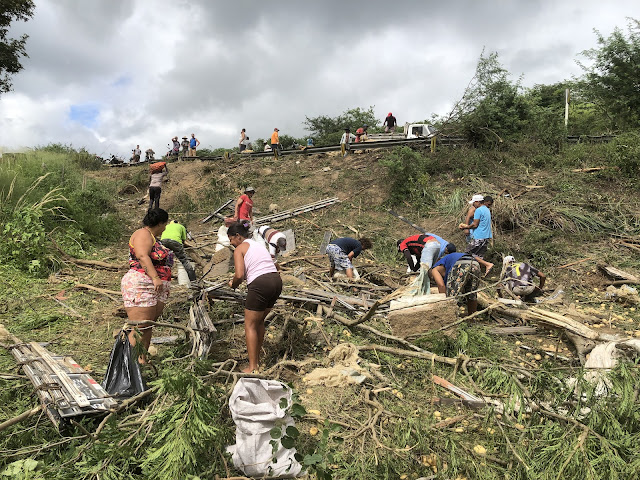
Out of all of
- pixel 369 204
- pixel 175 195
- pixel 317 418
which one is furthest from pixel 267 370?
pixel 175 195

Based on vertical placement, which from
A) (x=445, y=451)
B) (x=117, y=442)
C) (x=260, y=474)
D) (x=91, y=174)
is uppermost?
(x=91, y=174)

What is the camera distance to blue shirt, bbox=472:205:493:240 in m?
7.27

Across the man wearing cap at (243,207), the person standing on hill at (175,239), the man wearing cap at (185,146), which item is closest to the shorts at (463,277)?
the person standing on hill at (175,239)

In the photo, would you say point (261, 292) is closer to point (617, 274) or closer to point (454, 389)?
point (454, 389)

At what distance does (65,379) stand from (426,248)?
481cm

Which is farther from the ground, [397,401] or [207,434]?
[207,434]

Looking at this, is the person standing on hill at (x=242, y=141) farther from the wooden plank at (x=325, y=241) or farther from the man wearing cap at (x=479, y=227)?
the man wearing cap at (x=479, y=227)

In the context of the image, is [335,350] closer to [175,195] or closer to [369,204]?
[369,204]

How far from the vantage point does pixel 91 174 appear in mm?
18172

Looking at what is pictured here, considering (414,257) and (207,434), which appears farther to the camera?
(414,257)

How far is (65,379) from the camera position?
3.11 metres

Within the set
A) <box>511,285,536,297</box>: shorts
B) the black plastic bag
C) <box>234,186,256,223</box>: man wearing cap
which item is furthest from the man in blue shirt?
<box>234,186,256,223</box>: man wearing cap

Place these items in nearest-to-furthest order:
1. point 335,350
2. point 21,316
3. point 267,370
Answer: point 267,370 → point 335,350 → point 21,316

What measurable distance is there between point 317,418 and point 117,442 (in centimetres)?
148
